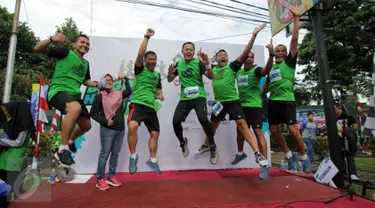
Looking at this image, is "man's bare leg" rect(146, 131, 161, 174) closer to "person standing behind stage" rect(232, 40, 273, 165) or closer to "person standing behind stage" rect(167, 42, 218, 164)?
"person standing behind stage" rect(167, 42, 218, 164)

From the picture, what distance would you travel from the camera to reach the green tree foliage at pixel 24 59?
15496 millimetres

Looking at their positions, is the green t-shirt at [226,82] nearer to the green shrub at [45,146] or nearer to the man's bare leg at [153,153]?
the man's bare leg at [153,153]

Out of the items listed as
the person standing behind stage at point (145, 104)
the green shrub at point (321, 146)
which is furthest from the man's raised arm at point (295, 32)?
the green shrub at point (321, 146)

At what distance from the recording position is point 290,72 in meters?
3.68

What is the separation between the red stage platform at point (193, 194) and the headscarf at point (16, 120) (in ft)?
2.63

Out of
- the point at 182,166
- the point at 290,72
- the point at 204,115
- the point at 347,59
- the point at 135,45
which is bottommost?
the point at 182,166

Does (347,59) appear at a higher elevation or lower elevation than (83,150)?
higher

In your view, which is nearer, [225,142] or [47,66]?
[225,142]

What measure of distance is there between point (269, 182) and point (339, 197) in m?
0.91

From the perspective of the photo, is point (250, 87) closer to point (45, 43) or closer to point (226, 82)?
point (226, 82)

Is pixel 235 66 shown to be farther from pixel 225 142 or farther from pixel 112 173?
pixel 112 173

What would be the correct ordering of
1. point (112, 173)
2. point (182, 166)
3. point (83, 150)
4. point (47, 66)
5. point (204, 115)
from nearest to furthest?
point (112, 173) → point (204, 115) → point (83, 150) → point (182, 166) → point (47, 66)

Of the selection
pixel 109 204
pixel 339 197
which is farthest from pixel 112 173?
pixel 339 197

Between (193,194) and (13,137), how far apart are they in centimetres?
227
